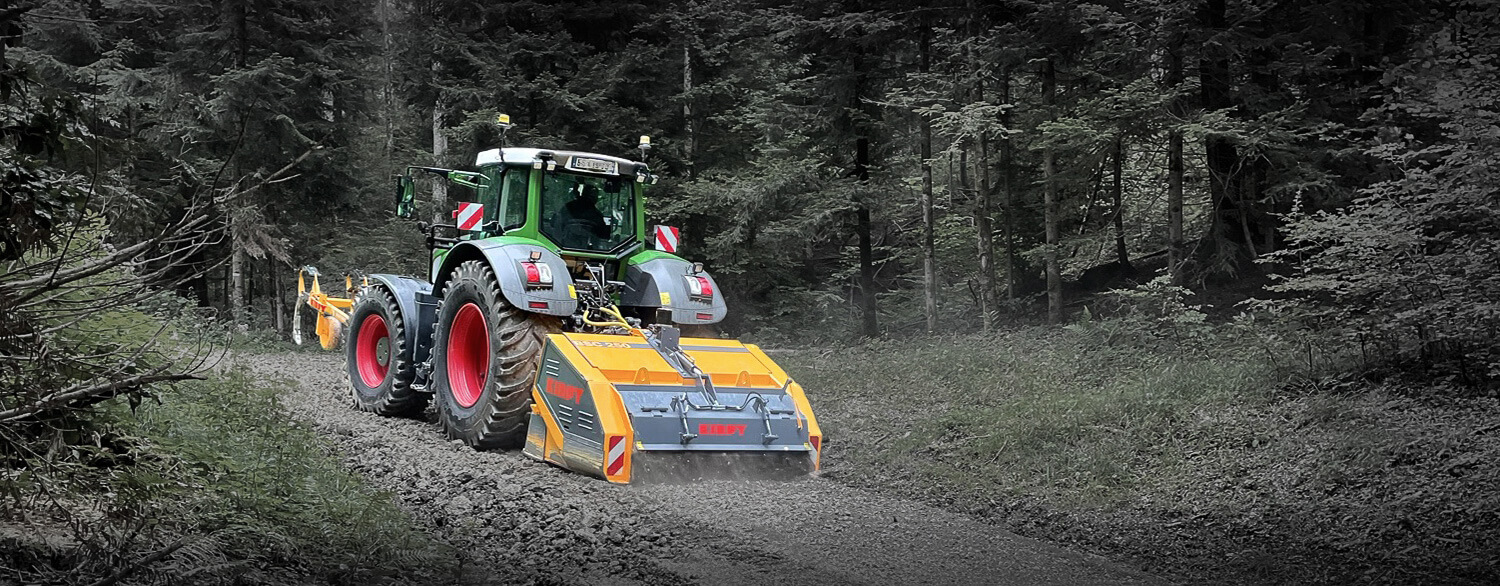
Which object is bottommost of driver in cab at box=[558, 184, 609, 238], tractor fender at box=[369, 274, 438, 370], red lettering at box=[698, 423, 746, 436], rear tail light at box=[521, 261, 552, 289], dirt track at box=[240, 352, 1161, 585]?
dirt track at box=[240, 352, 1161, 585]

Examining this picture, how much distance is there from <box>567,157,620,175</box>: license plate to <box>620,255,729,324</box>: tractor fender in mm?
855

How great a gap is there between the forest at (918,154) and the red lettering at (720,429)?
129 inches

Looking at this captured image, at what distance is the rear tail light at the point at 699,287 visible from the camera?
8836 millimetres

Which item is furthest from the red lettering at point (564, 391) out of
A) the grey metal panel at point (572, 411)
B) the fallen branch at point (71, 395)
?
the fallen branch at point (71, 395)

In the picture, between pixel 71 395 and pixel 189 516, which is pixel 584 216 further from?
pixel 71 395

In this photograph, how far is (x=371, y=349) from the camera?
1119 centimetres

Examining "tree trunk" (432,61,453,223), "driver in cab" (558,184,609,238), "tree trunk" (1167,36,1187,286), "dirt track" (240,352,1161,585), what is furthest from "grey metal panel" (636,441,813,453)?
"tree trunk" (432,61,453,223)

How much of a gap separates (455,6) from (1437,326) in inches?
608

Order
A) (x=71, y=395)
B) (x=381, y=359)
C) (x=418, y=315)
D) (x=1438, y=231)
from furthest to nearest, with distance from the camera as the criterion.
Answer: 1. (x=381, y=359)
2. (x=418, y=315)
3. (x=1438, y=231)
4. (x=71, y=395)

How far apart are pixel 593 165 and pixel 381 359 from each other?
11.5 ft

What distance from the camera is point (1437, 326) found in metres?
7.48

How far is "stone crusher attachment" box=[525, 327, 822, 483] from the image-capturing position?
6984 mm

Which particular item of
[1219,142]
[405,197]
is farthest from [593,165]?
[1219,142]

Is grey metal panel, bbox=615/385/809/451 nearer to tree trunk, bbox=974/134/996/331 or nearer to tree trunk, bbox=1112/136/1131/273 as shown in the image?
tree trunk, bbox=1112/136/1131/273
